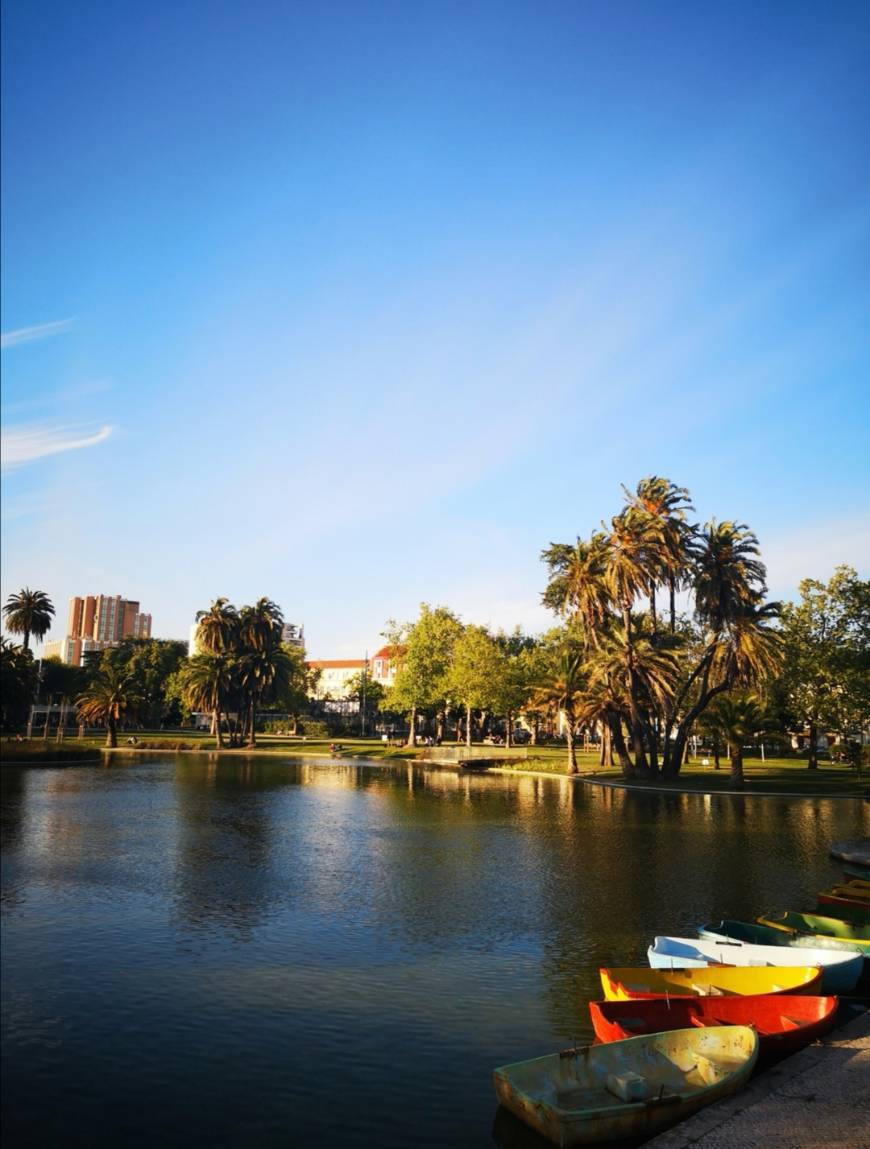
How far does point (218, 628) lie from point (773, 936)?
10344 centimetres

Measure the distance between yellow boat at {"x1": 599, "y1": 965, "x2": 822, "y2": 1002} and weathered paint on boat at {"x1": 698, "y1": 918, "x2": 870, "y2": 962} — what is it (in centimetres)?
248

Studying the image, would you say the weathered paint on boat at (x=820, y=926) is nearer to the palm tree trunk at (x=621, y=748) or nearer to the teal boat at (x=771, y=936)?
the teal boat at (x=771, y=936)

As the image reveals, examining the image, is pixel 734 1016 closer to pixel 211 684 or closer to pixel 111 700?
pixel 111 700

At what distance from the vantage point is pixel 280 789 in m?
57.1

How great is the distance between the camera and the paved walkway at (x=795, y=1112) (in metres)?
10.0

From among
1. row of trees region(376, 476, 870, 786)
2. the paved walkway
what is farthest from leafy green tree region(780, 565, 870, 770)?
the paved walkway

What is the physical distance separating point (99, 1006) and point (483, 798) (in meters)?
41.5

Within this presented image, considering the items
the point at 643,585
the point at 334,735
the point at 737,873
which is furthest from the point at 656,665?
the point at 334,735

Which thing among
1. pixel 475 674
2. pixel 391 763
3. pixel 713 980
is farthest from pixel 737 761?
pixel 713 980

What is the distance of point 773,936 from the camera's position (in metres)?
17.4

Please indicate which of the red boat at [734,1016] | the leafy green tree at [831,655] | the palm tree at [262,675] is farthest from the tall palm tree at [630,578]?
the palm tree at [262,675]

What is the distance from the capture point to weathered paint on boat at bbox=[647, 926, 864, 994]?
50.8ft

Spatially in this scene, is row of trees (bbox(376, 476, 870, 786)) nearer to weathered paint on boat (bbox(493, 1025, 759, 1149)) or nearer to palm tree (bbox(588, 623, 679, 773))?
palm tree (bbox(588, 623, 679, 773))

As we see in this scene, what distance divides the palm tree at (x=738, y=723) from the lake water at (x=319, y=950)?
58.7ft
